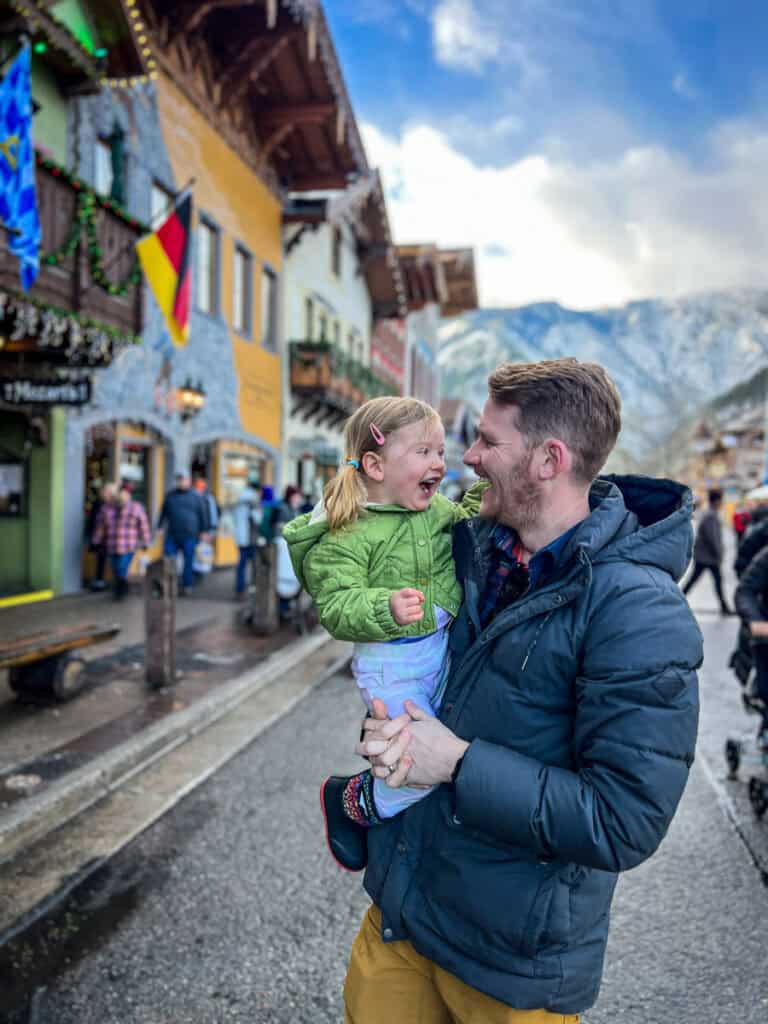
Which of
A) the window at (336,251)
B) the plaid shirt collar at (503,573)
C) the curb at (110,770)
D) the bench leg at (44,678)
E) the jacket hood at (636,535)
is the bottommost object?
the curb at (110,770)

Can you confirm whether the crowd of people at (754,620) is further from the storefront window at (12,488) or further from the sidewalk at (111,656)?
the storefront window at (12,488)

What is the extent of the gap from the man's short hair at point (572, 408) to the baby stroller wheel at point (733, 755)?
4287mm

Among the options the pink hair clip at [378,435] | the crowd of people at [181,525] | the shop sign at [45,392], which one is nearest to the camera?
the pink hair clip at [378,435]

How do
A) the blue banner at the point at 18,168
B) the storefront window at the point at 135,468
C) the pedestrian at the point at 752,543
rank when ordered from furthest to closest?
the storefront window at the point at 135,468
the blue banner at the point at 18,168
the pedestrian at the point at 752,543

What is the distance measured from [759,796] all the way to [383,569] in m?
3.72

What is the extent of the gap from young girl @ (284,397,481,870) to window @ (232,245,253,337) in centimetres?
1612

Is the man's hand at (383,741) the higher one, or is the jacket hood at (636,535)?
the jacket hood at (636,535)

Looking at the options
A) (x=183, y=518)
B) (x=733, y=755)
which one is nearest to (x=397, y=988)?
(x=733, y=755)

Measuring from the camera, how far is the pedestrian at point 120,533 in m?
11.7

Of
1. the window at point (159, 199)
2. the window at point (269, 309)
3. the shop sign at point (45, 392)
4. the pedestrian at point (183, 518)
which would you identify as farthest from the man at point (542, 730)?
the window at point (269, 309)

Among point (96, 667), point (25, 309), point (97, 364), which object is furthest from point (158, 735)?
point (97, 364)

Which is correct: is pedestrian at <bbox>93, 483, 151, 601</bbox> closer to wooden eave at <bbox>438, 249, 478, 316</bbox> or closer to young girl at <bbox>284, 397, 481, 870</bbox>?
young girl at <bbox>284, 397, 481, 870</bbox>

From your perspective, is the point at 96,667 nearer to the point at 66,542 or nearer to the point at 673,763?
the point at 66,542

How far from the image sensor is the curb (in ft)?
13.0
